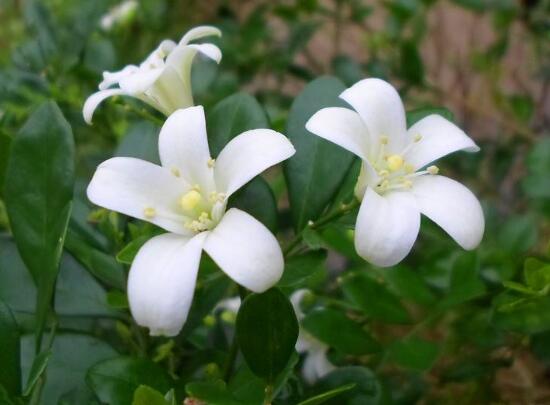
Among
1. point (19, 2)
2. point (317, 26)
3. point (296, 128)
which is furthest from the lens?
point (19, 2)

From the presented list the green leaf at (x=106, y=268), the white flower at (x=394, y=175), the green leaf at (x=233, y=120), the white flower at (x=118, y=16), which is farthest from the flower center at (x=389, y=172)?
the white flower at (x=118, y=16)

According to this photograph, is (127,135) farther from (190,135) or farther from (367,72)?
(367,72)

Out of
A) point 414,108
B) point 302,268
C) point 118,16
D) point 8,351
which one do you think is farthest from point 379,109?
point 118,16

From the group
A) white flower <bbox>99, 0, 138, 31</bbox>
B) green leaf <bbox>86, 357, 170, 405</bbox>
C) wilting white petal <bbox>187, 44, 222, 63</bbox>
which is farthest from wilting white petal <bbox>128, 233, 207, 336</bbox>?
white flower <bbox>99, 0, 138, 31</bbox>

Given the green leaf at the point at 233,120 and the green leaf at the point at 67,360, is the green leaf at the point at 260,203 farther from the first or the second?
the green leaf at the point at 67,360

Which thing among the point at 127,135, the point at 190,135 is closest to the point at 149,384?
the point at 190,135

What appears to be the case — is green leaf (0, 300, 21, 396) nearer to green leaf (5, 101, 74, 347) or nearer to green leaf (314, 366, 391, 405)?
green leaf (5, 101, 74, 347)

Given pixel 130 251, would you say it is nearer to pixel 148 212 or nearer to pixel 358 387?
pixel 148 212
